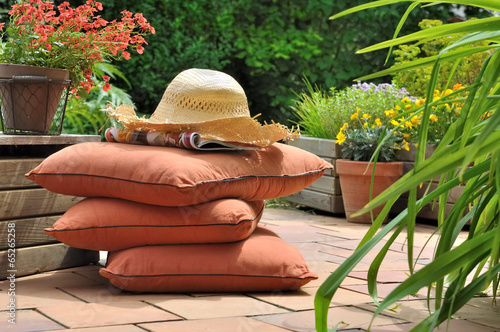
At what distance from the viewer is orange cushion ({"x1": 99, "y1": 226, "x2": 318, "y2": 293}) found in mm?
1931

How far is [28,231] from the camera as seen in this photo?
2.18 metres

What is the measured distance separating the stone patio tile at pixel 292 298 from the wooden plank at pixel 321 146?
2.05 meters

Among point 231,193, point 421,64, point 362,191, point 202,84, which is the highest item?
point 421,64

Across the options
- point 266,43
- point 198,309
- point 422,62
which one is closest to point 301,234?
point 198,309

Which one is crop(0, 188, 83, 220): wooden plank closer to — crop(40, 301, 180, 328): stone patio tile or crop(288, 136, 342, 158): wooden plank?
crop(40, 301, 180, 328): stone patio tile

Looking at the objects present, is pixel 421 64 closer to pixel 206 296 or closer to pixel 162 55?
pixel 206 296

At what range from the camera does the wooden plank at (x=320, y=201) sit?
13.2 feet

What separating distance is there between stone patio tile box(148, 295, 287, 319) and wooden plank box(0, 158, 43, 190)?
68cm

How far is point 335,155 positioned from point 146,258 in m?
2.29

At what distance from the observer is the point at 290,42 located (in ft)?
26.6

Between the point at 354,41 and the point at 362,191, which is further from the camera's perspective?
the point at 354,41

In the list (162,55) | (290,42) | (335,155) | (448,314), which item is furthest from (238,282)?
(290,42)

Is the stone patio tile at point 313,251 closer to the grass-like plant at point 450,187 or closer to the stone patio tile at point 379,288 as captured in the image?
the stone patio tile at point 379,288

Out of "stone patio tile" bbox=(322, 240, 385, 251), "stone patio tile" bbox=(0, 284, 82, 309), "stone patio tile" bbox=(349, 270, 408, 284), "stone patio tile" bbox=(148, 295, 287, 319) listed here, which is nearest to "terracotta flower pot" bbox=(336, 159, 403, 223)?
"stone patio tile" bbox=(322, 240, 385, 251)
